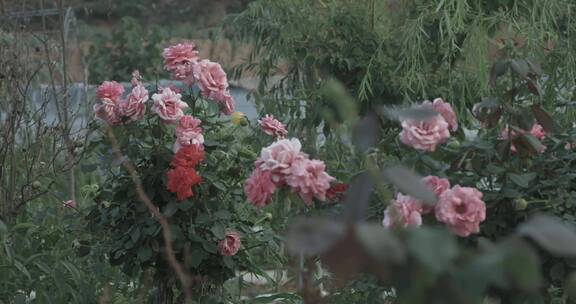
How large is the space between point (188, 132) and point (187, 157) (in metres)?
0.07

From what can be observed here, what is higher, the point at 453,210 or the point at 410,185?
the point at 410,185

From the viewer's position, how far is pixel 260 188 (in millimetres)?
2223

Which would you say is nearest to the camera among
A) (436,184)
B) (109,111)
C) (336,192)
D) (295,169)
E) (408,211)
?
(408,211)

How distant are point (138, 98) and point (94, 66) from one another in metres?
6.47

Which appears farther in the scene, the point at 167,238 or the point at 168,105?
the point at 168,105

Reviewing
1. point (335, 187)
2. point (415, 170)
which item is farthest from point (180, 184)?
point (415, 170)

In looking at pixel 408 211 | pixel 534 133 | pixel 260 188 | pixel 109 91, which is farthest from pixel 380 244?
pixel 109 91

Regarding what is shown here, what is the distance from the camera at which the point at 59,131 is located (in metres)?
3.97

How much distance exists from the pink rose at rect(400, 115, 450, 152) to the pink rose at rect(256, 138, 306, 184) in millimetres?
236

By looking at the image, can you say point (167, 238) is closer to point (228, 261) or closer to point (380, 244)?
point (380, 244)

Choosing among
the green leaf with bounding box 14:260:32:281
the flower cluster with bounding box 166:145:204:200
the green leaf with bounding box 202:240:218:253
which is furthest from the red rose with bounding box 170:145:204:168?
the green leaf with bounding box 14:260:32:281

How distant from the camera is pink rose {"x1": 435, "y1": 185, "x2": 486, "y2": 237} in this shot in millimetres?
1869

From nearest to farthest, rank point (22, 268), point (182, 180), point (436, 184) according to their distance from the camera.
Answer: point (436, 184) → point (182, 180) → point (22, 268)

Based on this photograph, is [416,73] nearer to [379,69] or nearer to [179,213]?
[379,69]
